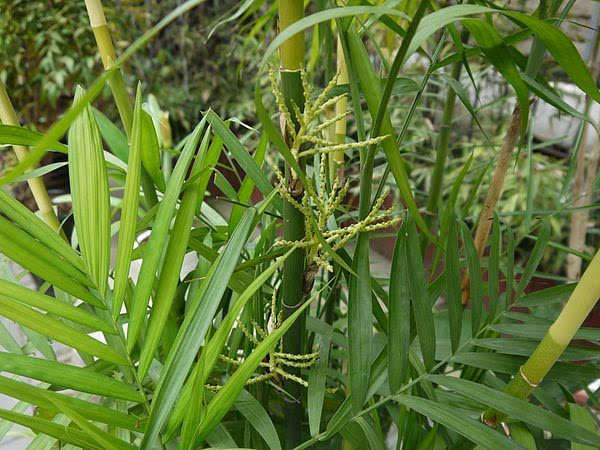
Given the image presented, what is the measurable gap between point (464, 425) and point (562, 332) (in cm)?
7

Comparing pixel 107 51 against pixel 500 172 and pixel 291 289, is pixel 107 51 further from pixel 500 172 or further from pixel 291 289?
pixel 500 172

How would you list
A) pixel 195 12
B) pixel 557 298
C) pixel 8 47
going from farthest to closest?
pixel 195 12 → pixel 8 47 → pixel 557 298

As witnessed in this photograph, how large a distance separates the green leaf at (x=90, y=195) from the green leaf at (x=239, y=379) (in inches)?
4.0

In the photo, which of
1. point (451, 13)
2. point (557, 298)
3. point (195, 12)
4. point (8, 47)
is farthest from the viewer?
point (195, 12)

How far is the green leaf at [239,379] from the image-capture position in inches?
10.5

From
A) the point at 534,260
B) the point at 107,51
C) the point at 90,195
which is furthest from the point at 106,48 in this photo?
the point at 534,260

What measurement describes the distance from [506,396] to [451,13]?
0.20 metres

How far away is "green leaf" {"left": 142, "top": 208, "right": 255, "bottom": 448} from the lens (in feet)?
0.92

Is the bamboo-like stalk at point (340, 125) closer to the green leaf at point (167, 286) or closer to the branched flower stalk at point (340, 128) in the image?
the branched flower stalk at point (340, 128)

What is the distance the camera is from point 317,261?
30 centimetres

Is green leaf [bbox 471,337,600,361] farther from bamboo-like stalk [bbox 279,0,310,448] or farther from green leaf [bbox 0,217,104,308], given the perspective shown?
green leaf [bbox 0,217,104,308]

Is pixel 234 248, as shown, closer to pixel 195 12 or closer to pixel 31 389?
pixel 31 389

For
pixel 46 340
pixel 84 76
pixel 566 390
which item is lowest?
pixel 566 390

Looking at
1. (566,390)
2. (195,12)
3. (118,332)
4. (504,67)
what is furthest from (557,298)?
(195,12)
